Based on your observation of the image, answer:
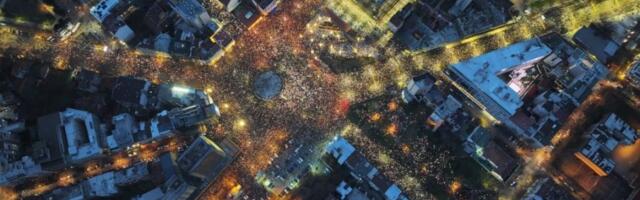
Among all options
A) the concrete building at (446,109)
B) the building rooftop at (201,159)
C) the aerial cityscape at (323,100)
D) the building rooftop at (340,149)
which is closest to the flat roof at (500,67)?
the aerial cityscape at (323,100)

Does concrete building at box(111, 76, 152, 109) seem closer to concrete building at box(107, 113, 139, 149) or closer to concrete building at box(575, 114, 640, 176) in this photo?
concrete building at box(107, 113, 139, 149)

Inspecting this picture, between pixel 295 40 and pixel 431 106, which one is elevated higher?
pixel 295 40

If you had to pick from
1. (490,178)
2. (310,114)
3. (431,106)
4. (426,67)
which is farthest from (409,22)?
(490,178)

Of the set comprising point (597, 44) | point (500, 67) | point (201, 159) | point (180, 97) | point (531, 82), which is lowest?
point (201, 159)

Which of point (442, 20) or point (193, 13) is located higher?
point (193, 13)

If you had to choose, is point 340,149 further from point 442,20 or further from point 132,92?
point 132,92

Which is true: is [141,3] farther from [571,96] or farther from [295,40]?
[571,96]

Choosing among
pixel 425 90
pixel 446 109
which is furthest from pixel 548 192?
pixel 425 90
